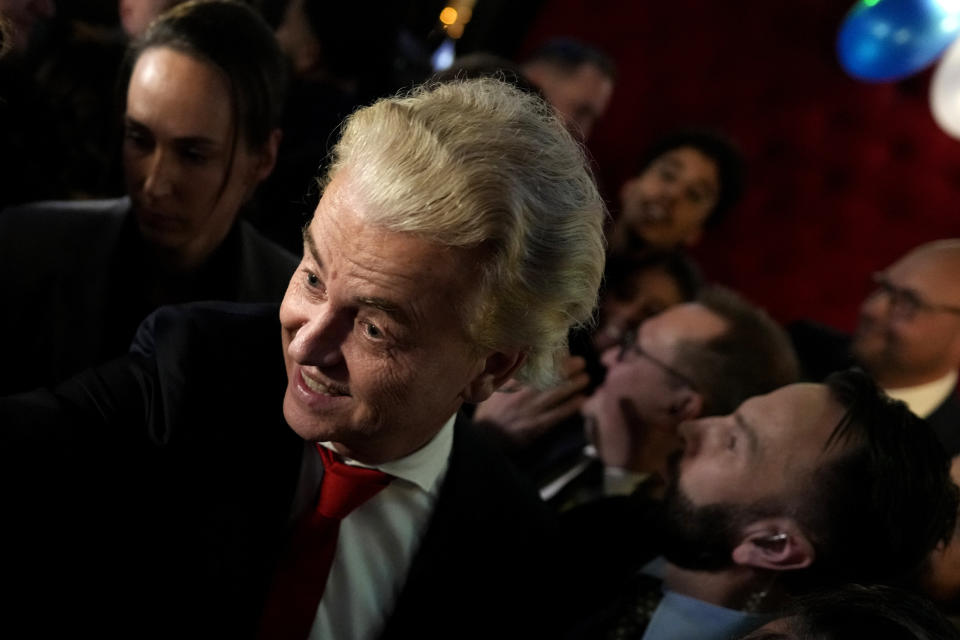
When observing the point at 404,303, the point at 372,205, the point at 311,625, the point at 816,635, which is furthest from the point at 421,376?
the point at 816,635

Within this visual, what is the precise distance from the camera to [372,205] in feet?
3.20

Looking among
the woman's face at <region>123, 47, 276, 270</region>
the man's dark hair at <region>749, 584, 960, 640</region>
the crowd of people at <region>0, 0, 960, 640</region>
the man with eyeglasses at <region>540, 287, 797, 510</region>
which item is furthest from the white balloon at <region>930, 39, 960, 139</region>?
the woman's face at <region>123, 47, 276, 270</region>

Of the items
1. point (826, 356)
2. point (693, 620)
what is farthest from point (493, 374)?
point (826, 356)

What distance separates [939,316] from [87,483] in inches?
79.2

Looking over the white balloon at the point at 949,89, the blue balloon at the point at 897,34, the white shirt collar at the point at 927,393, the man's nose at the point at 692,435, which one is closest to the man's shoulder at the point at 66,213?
the man's nose at the point at 692,435

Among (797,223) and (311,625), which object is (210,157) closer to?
(311,625)

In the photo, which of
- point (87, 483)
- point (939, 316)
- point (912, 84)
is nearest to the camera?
point (87, 483)

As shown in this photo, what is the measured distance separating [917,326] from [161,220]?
1.83 metres

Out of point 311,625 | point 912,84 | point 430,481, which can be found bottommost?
point 311,625

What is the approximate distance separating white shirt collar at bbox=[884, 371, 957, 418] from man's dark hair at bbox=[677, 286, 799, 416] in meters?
0.44

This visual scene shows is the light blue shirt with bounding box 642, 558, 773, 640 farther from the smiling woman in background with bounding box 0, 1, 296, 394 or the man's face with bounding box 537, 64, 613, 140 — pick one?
the man's face with bounding box 537, 64, 613, 140

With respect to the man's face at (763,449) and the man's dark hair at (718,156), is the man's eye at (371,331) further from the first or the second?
the man's dark hair at (718,156)

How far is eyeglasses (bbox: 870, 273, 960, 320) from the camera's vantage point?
226 cm

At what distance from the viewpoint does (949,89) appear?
3.14 m
